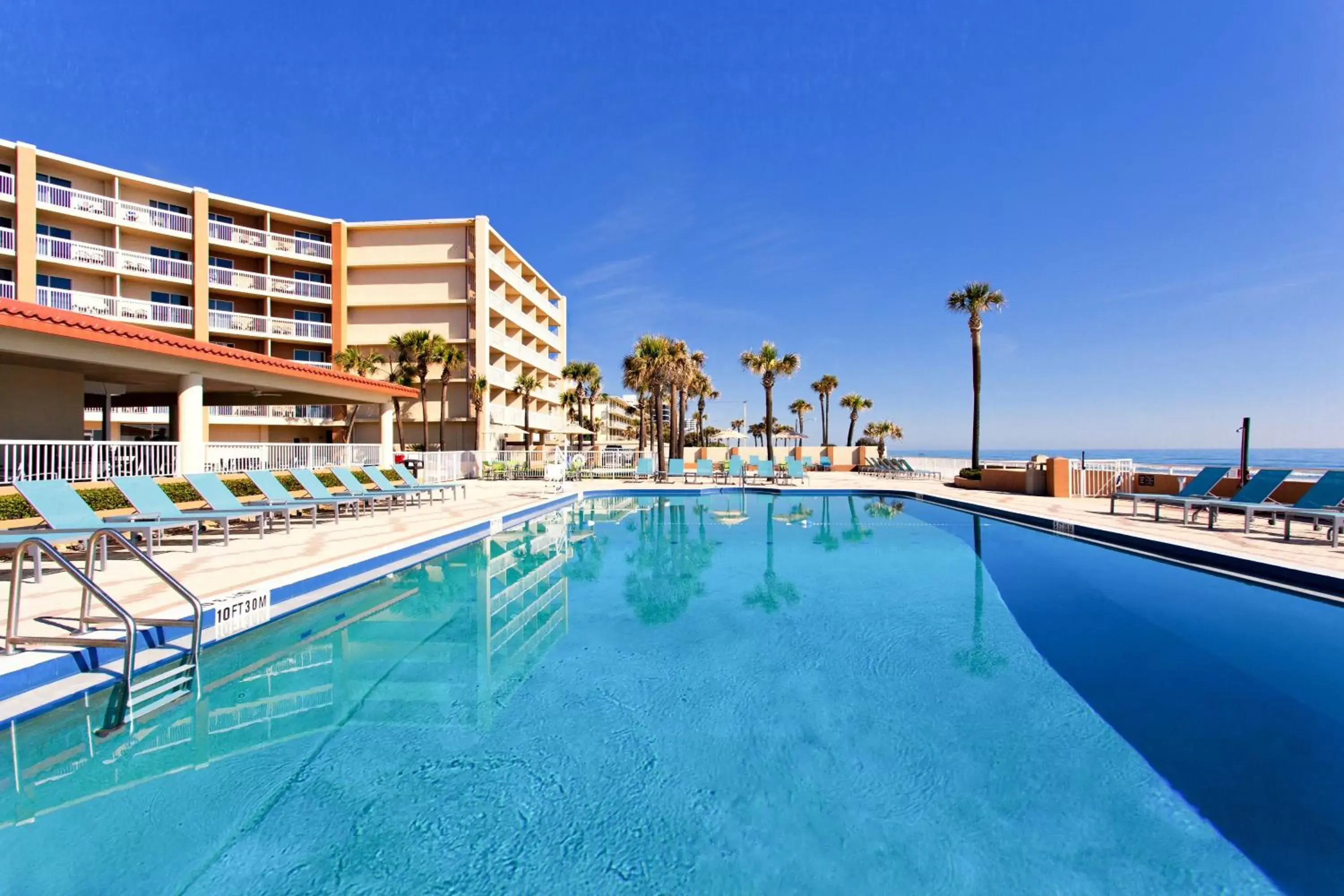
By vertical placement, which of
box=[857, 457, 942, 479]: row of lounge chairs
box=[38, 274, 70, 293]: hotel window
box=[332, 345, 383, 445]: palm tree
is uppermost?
box=[38, 274, 70, 293]: hotel window

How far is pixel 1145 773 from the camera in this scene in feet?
10.6

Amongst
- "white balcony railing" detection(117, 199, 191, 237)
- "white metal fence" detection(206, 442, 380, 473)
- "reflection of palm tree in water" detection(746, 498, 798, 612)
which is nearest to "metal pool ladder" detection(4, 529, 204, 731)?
"reflection of palm tree in water" detection(746, 498, 798, 612)

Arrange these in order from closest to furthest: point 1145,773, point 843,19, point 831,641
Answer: point 1145,773
point 831,641
point 843,19

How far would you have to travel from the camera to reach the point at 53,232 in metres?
24.1

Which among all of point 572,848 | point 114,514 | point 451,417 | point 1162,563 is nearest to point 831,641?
point 572,848

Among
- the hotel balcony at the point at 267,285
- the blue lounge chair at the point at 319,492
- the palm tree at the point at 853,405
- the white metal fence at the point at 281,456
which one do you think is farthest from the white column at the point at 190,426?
the palm tree at the point at 853,405

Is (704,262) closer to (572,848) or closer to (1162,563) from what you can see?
(1162,563)

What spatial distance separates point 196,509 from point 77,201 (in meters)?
25.9

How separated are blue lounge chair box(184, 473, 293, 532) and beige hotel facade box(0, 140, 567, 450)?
1819 centimetres

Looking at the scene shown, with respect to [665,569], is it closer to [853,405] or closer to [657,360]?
[657,360]

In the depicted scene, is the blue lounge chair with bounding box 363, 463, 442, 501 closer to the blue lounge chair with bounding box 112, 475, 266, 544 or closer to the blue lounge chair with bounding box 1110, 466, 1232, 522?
the blue lounge chair with bounding box 112, 475, 266, 544

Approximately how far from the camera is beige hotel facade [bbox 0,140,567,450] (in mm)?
23906

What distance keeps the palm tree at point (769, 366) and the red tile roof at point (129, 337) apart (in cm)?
2373

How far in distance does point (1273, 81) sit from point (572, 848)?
25.5 m
